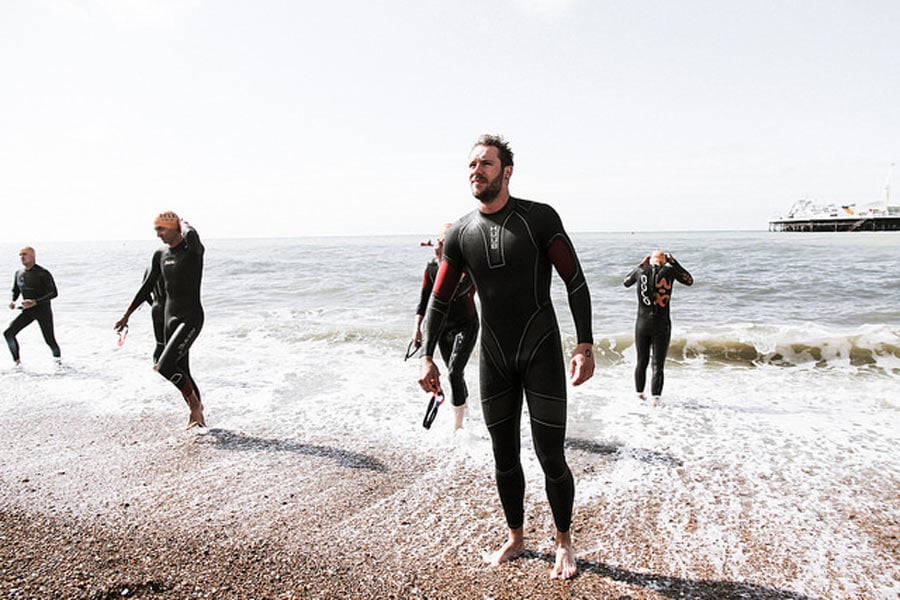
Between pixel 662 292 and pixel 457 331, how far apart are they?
2774 mm

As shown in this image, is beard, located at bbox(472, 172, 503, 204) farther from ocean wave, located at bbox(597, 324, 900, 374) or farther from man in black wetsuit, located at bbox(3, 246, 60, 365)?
man in black wetsuit, located at bbox(3, 246, 60, 365)

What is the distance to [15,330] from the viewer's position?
813cm

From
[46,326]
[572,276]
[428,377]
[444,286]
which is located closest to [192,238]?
[444,286]

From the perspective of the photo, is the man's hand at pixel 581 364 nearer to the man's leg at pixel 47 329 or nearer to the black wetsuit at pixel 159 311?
the black wetsuit at pixel 159 311

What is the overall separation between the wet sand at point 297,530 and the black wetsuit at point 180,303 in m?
0.69

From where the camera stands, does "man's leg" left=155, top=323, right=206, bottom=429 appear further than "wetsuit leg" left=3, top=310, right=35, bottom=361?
No

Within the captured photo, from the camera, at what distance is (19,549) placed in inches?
113

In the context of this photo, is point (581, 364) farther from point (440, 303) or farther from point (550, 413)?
point (440, 303)

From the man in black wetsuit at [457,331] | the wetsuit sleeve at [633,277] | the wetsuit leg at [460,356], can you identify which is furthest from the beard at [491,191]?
the wetsuit sleeve at [633,277]

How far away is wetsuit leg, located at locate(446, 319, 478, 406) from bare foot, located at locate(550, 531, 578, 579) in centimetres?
227

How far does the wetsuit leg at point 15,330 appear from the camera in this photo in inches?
312

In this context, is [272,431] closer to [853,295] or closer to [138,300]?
[138,300]

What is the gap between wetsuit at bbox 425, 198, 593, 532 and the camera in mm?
2639

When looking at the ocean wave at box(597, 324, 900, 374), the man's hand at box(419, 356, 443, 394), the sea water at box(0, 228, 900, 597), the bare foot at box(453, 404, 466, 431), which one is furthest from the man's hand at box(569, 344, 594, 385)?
the ocean wave at box(597, 324, 900, 374)
